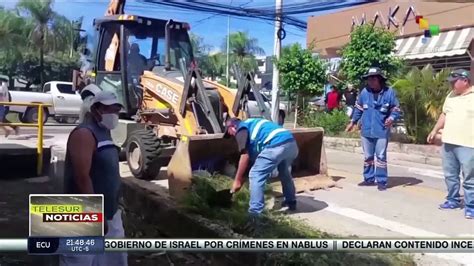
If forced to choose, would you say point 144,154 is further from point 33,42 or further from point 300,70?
point 300,70

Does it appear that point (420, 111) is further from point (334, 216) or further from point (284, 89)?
point (334, 216)

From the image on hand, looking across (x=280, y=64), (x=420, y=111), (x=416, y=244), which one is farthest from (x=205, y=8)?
(x=280, y=64)

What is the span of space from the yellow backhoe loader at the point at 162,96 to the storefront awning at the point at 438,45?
9573mm

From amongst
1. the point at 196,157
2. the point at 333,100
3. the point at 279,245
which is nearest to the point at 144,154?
the point at 196,157

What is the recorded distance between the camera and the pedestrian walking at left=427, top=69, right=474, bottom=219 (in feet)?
20.5

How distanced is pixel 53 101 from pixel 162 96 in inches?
140

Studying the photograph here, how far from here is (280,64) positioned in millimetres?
16125

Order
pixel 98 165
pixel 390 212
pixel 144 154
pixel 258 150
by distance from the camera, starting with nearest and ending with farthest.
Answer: pixel 98 165 < pixel 258 150 < pixel 390 212 < pixel 144 154

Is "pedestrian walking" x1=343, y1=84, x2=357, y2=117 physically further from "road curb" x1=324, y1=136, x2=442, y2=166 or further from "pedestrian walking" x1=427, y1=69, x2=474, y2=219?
"pedestrian walking" x1=427, y1=69, x2=474, y2=219

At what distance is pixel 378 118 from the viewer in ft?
25.8

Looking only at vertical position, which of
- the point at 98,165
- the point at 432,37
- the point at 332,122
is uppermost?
the point at 432,37

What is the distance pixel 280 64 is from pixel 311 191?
28.7ft

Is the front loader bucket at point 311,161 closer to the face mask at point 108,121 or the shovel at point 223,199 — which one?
the shovel at point 223,199

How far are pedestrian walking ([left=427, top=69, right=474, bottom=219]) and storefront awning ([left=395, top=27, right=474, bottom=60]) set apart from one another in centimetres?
1026
